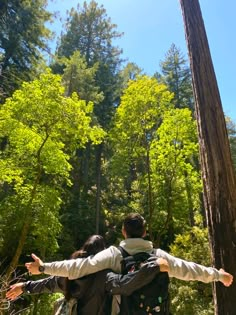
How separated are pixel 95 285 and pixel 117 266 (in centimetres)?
20

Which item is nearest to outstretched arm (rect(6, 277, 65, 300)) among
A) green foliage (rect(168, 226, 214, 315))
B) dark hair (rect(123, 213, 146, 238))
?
dark hair (rect(123, 213, 146, 238))

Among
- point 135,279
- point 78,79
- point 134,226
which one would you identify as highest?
point 78,79

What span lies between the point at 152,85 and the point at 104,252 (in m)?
14.1

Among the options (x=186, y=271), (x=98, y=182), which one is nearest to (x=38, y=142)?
(x=186, y=271)

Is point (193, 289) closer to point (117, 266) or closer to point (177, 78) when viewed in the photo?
point (117, 266)

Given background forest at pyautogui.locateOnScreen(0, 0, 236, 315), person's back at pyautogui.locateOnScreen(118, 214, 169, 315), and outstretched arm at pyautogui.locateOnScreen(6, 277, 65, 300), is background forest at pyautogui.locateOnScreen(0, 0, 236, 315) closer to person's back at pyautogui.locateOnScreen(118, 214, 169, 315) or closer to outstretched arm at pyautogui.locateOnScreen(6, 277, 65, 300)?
outstretched arm at pyautogui.locateOnScreen(6, 277, 65, 300)

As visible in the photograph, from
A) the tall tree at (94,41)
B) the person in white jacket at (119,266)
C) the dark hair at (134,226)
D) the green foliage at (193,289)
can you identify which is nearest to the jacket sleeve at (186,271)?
the person in white jacket at (119,266)

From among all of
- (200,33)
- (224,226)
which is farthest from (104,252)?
(200,33)

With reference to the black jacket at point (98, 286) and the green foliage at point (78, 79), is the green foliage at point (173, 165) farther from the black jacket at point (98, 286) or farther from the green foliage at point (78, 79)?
the black jacket at point (98, 286)

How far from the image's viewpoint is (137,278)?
2.00 m

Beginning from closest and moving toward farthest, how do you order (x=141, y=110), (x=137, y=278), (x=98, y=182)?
(x=137, y=278) → (x=141, y=110) → (x=98, y=182)

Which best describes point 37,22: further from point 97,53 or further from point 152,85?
point 97,53

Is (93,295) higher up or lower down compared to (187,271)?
lower down

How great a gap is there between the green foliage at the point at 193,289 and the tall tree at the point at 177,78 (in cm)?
1301
